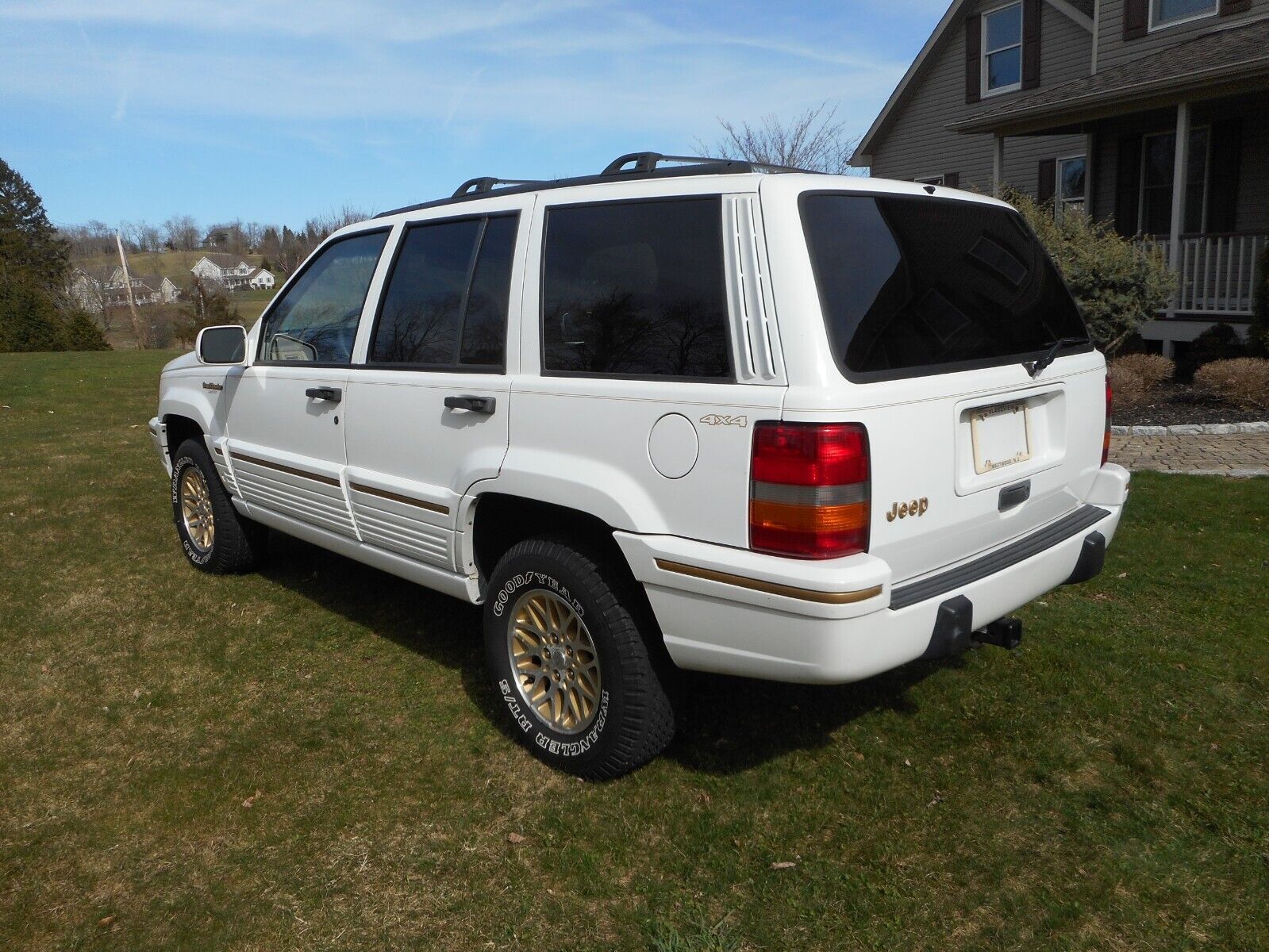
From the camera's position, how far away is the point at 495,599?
3646 millimetres

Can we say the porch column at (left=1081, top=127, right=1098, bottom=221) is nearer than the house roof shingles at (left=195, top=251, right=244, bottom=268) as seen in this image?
Yes

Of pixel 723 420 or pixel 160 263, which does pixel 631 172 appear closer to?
pixel 723 420

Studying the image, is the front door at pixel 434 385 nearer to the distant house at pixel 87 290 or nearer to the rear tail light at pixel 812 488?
the rear tail light at pixel 812 488

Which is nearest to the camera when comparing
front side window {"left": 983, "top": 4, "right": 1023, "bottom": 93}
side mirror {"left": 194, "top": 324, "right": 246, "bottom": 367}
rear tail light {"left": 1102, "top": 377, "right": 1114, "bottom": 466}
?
rear tail light {"left": 1102, "top": 377, "right": 1114, "bottom": 466}

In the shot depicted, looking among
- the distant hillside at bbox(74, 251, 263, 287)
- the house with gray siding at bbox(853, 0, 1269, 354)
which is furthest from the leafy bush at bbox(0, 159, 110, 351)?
the house with gray siding at bbox(853, 0, 1269, 354)

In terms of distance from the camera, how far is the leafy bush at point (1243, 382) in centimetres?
958

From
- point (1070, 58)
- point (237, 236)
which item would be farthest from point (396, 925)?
point (237, 236)

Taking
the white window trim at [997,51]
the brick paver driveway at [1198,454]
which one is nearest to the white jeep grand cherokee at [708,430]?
the brick paver driveway at [1198,454]

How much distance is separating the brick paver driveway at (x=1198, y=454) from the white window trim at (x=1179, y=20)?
876 centimetres

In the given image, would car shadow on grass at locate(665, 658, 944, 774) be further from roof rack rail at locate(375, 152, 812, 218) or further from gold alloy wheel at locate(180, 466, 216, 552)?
gold alloy wheel at locate(180, 466, 216, 552)

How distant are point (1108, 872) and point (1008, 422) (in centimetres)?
138

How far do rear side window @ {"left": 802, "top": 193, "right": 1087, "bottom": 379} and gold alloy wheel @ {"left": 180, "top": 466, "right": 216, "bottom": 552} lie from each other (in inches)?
163

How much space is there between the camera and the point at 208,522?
19.0 ft

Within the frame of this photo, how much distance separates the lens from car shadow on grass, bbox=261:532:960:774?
144 inches
